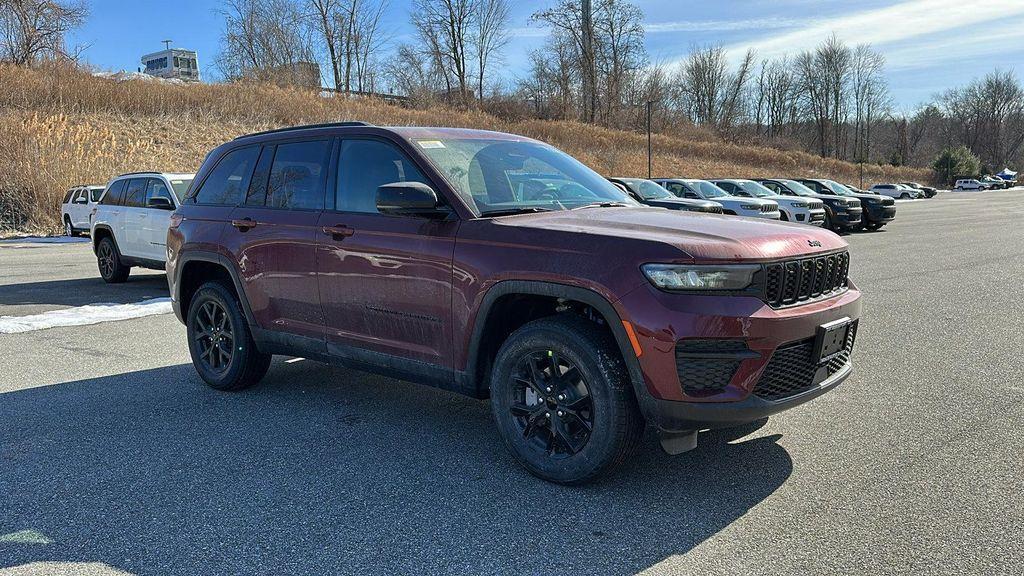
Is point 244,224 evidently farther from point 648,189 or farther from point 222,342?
point 648,189

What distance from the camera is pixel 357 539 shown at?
3.19 meters

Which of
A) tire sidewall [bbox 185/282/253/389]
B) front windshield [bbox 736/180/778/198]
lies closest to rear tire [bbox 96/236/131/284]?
tire sidewall [bbox 185/282/253/389]

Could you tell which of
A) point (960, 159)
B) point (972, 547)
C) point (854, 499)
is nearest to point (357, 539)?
point (854, 499)

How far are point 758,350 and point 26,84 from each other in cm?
3251

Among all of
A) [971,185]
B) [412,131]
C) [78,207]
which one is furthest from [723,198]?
[971,185]

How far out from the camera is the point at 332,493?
3684 mm

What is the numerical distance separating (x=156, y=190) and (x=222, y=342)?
7481 millimetres

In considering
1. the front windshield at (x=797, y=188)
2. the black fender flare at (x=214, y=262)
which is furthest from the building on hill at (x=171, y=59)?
the black fender flare at (x=214, y=262)

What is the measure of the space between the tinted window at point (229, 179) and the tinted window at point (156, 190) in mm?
6625

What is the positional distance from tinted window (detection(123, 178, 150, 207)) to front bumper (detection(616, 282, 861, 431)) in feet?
36.0

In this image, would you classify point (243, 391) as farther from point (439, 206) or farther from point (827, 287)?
point (827, 287)

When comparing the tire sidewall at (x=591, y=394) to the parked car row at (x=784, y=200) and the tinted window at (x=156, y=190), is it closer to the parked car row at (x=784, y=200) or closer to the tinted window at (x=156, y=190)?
the tinted window at (x=156, y=190)

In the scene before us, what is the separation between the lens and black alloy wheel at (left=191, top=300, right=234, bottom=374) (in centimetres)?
559

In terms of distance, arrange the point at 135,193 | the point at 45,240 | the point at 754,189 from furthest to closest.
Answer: the point at 754,189
the point at 45,240
the point at 135,193
